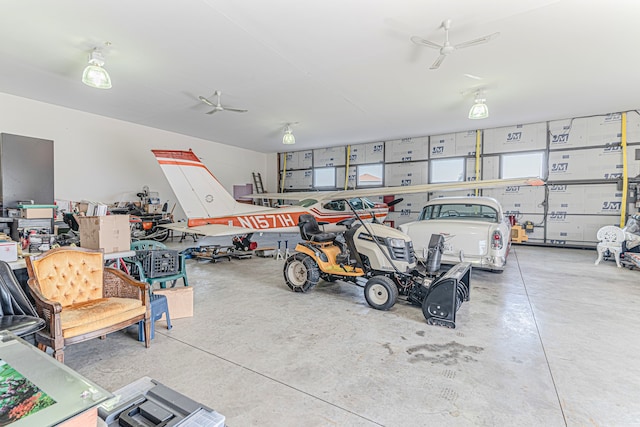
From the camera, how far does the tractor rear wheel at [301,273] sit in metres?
4.07

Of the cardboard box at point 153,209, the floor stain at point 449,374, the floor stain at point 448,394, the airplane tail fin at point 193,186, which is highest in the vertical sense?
the airplane tail fin at point 193,186

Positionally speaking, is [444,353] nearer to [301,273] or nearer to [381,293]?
[381,293]

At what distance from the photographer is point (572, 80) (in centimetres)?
529

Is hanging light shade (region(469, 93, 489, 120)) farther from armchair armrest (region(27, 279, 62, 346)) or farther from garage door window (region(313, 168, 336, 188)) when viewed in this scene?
garage door window (region(313, 168, 336, 188))

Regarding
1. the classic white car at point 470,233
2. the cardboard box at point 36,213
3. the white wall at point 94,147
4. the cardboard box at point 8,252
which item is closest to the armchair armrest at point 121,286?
the cardboard box at point 8,252

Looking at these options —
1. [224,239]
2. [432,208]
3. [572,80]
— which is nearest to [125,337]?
[432,208]

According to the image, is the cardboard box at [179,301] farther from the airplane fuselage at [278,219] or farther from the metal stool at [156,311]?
the airplane fuselage at [278,219]

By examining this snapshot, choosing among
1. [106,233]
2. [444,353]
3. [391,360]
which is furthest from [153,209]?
[444,353]

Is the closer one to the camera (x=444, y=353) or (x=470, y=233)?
(x=444, y=353)

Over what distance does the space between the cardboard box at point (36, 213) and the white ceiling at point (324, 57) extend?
2.45m

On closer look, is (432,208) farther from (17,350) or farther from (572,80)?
(17,350)

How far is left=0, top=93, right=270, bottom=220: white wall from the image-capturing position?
6.55m

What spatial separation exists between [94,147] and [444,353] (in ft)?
30.8

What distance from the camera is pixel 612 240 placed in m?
5.87
